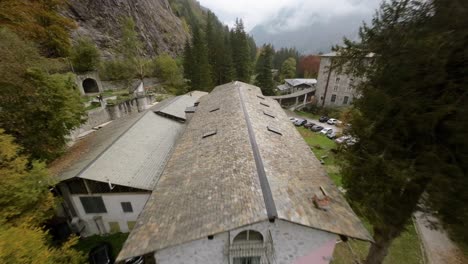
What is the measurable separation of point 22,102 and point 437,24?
833 inches

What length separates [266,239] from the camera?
731cm

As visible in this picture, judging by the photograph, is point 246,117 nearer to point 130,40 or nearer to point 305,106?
point 130,40

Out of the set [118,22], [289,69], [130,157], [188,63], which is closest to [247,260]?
[130,157]

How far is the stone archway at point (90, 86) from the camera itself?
1359 inches

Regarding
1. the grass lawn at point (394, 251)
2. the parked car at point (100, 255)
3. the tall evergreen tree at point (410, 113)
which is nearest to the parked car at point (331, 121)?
the grass lawn at point (394, 251)

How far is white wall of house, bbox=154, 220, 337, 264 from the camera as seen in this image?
7.12m

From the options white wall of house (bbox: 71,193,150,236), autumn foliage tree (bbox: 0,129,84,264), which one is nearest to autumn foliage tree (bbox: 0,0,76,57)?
autumn foliage tree (bbox: 0,129,84,264)

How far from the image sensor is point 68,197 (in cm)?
1298

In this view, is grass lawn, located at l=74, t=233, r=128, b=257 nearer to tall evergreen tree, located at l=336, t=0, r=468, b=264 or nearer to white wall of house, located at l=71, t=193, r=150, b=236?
white wall of house, located at l=71, t=193, r=150, b=236

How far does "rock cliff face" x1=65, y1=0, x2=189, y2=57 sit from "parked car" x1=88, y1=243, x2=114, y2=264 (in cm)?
4088

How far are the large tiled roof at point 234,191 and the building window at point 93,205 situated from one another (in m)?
6.04

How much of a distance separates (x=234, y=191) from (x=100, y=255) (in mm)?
10460

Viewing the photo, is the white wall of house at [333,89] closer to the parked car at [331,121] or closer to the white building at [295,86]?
the parked car at [331,121]

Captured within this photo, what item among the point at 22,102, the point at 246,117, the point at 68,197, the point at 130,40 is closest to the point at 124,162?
the point at 68,197
